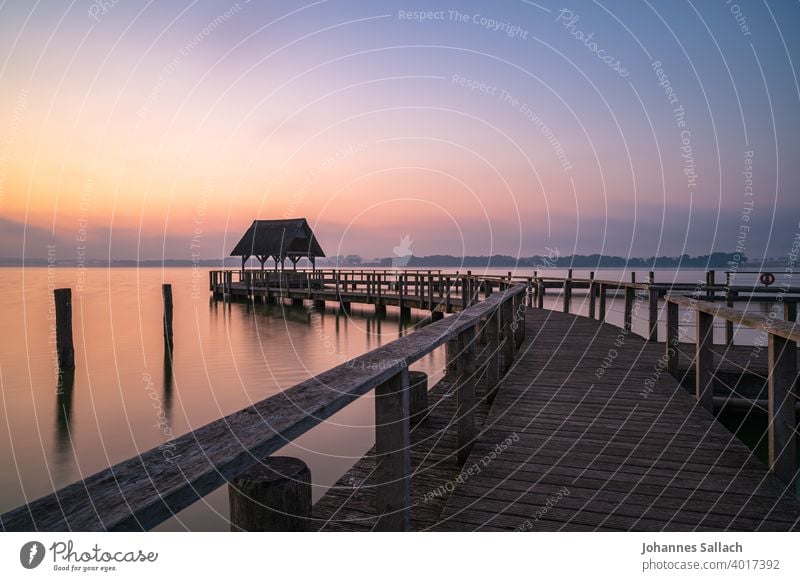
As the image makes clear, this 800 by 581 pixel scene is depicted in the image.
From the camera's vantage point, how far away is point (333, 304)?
105 feet

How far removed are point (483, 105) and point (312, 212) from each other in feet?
135

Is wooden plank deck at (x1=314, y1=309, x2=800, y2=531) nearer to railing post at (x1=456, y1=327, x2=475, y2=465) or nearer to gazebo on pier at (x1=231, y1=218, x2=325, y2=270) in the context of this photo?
railing post at (x1=456, y1=327, x2=475, y2=465)

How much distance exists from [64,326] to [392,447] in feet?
44.8

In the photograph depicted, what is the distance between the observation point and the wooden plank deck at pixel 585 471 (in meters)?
2.60

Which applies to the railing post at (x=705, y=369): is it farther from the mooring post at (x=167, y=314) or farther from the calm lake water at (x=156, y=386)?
the mooring post at (x=167, y=314)

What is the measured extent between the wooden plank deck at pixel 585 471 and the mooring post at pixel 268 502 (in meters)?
0.87

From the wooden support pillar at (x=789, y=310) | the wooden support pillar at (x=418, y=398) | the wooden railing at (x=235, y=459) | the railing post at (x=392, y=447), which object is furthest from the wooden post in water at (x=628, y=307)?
the railing post at (x=392, y=447)

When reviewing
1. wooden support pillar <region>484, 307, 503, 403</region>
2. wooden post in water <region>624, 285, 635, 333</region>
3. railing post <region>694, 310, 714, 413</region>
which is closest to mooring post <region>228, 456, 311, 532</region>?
wooden support pillar <region>484, 307, 503, 403</region>

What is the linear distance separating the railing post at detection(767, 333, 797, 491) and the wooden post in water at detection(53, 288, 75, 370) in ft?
46.0

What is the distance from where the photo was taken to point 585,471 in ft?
10.4

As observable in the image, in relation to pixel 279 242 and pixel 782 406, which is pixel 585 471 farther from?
pixel 279 242
